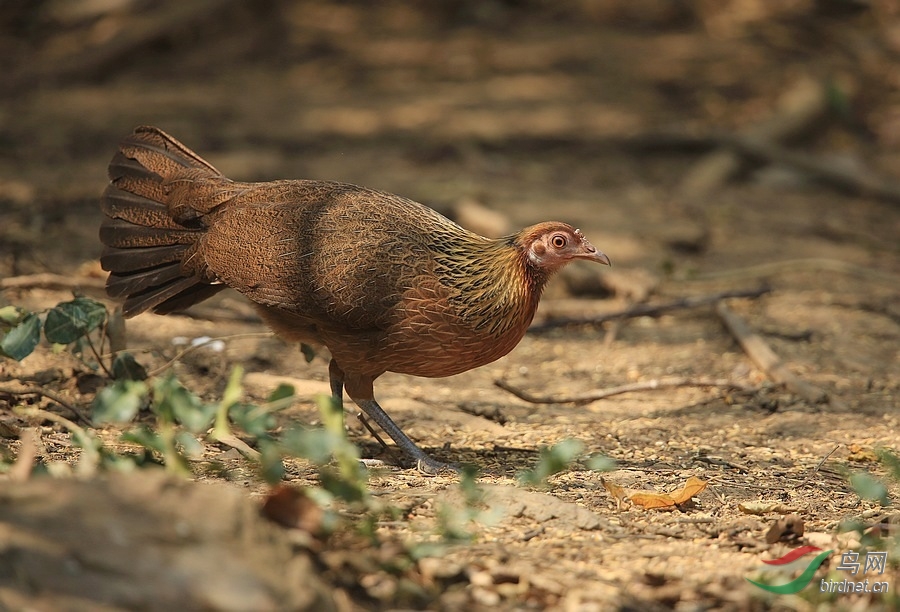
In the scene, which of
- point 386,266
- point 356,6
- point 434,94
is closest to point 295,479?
point 386,266

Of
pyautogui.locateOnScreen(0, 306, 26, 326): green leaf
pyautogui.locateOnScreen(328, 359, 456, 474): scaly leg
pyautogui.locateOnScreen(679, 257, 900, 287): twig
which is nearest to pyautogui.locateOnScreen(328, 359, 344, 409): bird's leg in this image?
pyautogui.locateOnScreen(328, 359, 456, 474): scaly leg

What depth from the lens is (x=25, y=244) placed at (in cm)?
654

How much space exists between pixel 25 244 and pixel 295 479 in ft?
11.8

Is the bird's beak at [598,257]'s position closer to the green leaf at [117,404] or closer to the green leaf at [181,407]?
the green leaf at [181,407]

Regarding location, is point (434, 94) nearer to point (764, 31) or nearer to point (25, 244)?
point (764, 31)

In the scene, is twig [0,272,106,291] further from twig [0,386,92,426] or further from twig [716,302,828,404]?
twig [716,302,828,404]

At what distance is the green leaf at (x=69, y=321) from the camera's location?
407 cm

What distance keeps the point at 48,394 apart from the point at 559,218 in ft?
15.4

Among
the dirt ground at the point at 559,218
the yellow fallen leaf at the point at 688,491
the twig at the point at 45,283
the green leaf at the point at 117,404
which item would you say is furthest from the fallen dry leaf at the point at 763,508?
the twig at the point at 45,283

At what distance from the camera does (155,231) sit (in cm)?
461

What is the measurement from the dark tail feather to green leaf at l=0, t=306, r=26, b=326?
59cm

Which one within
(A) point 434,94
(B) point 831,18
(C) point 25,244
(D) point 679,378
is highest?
(B) point 831,18

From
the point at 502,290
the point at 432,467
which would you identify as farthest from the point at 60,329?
the point at 502,290

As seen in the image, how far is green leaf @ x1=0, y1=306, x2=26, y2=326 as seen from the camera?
395 cm
